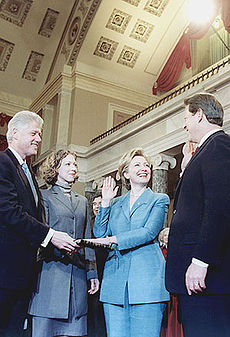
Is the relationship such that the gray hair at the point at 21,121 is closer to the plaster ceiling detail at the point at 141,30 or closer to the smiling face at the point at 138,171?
the smiling face at the point at 138,171

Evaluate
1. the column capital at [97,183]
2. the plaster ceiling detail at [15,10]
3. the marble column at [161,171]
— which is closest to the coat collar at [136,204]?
the marble column at [161,171]

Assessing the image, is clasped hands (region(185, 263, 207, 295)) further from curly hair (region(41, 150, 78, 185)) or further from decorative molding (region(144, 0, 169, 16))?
decorative molding (region(144, 0, 169, 16))

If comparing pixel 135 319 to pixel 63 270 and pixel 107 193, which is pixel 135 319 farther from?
pixel 107 193

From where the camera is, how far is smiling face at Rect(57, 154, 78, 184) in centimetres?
296

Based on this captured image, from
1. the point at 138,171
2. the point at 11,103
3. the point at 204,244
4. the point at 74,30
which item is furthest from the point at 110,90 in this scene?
the point at 204,244

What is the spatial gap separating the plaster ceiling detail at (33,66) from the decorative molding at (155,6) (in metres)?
4.06

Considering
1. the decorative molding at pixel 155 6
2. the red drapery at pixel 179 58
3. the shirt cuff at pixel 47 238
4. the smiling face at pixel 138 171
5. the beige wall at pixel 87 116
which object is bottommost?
the shirt cuff at pixel 47 238

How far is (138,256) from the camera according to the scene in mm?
2520

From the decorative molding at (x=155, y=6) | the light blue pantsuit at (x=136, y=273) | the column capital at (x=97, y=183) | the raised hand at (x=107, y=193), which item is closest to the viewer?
the light blue pantsuit at (x=136, y=273)

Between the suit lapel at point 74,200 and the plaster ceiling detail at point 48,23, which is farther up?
the plaster ceiling detail at point 48,23

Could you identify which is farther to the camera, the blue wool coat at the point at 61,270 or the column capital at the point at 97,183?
the column capital at the point at 97,183

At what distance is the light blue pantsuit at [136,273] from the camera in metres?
2.36

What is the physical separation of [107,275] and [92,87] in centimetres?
975

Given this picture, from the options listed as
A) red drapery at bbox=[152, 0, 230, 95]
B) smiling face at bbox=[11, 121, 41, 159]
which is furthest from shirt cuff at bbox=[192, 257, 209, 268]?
red drapery at bbox=[152, 0, 230, 95]
